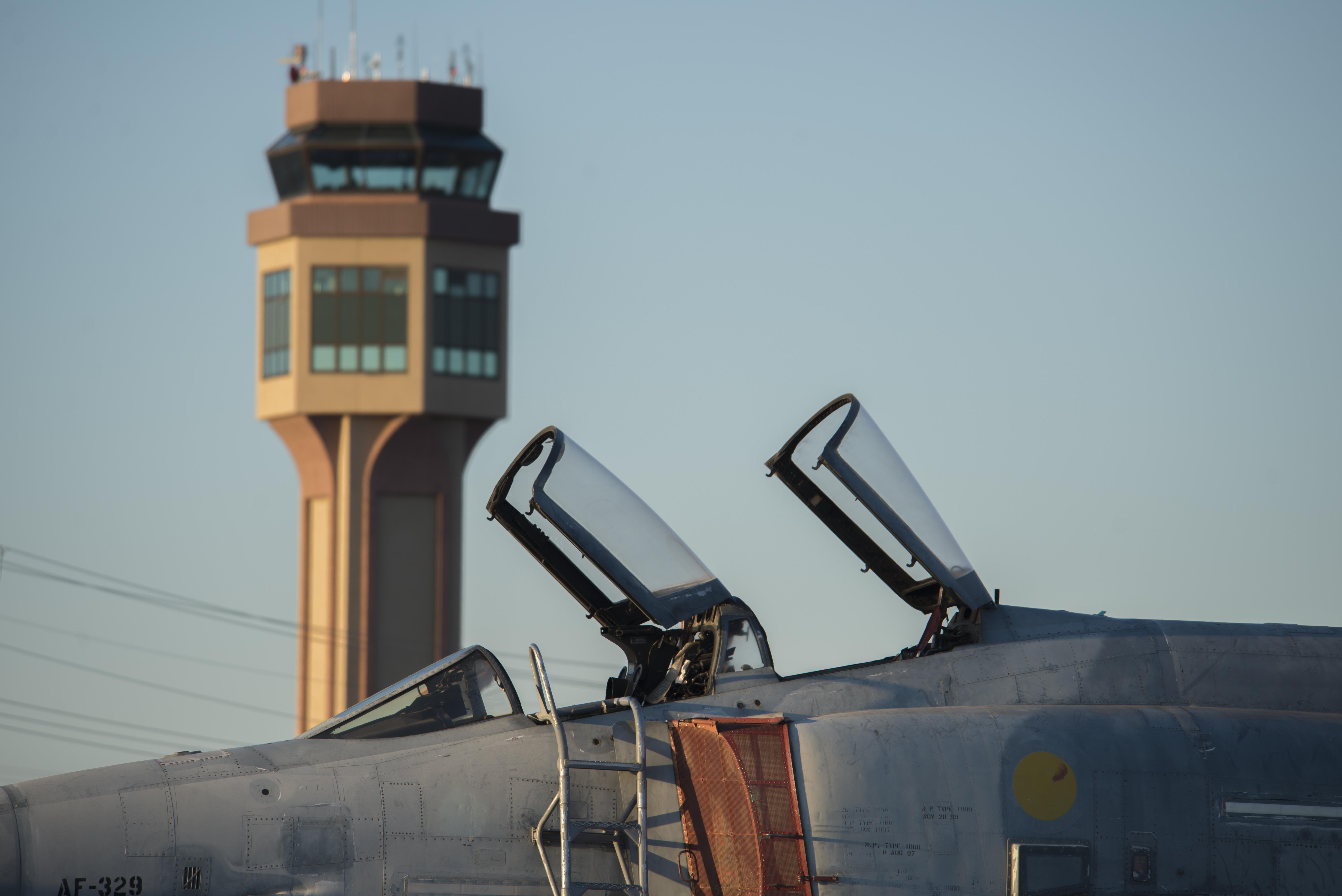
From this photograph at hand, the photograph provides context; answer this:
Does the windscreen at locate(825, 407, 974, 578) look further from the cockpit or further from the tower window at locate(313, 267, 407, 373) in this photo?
the tower window at locate(313, 267, 407, 373)

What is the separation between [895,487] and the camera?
12.4 meters

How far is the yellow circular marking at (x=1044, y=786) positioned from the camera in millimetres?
10742

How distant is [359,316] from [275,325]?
128 inches

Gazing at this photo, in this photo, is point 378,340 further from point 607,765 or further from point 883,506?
point 607,765

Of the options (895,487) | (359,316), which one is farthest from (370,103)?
(895,487)

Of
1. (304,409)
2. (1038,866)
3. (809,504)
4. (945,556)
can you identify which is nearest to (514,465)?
(809,504)

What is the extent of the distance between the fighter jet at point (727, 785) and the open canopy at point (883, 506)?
1.48ft

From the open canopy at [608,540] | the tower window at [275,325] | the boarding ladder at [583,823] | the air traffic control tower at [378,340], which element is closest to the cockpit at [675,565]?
the open canopy at [608,540]

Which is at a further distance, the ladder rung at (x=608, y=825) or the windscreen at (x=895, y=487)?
the windscreen at (x=895, y=487)

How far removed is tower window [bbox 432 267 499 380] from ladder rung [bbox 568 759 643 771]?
4886 centimetres

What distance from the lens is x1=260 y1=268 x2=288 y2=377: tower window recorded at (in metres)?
59.2

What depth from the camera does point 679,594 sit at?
463 inches

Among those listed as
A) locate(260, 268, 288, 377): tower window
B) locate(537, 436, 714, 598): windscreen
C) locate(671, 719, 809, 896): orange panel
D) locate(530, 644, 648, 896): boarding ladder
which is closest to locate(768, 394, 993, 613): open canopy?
locate(537, 436, 714, 598): windscreen

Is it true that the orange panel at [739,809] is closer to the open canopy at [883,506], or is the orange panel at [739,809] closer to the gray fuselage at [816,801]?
the gray fuselage at [816,801]
